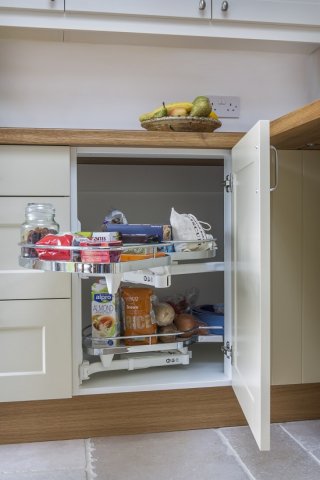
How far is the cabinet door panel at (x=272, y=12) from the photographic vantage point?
5.91 feet

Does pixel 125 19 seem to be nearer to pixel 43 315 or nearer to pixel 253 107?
pixel 253 107

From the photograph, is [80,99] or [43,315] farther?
[80,99]

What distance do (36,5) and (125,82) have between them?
46cm

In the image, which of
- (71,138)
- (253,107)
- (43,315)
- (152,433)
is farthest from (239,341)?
(253,107)

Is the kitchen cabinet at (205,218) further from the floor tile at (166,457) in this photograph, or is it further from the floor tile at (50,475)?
the floor tile at (50,475)

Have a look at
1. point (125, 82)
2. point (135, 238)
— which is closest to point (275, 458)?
point (135, 238)

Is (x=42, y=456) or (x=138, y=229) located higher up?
(x=138, y=229)

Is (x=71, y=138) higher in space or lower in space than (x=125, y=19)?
lower

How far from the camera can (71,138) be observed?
1.47m

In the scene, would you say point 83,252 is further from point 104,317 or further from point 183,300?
point 183,300

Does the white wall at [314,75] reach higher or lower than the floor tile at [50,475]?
higher

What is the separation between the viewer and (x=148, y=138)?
151 cm

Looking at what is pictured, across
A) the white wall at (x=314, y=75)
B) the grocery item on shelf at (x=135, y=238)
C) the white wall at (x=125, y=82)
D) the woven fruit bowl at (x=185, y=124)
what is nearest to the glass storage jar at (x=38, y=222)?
the grocery item on shelf at (x=135, y=238)

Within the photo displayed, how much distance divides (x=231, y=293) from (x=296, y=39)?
3.16 feet
